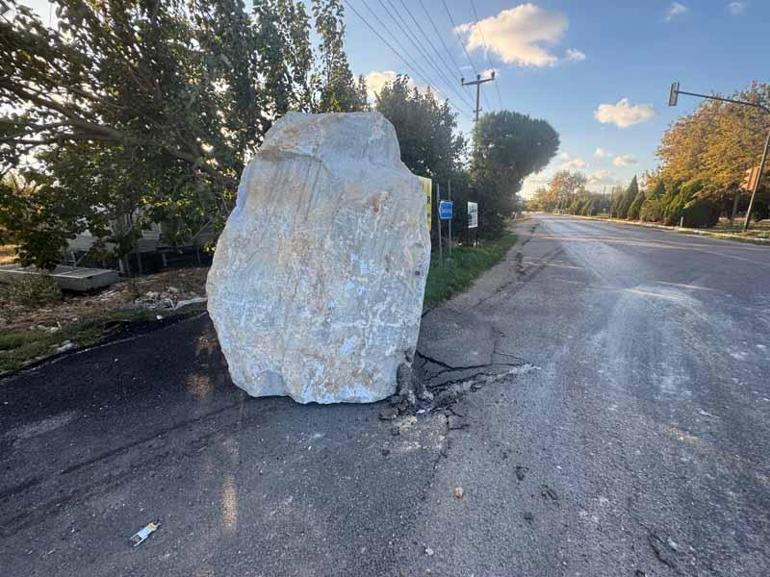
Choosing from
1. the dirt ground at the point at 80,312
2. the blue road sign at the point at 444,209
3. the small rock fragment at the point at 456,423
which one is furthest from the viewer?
the blue road sign at the point at 444,209

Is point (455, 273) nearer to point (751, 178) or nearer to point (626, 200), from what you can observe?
point (751, 178)

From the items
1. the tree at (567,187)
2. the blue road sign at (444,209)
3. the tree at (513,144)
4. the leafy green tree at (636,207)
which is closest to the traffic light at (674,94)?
the tree at (513,144)

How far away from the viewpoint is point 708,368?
3.45m

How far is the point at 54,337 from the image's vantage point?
4.44 meters

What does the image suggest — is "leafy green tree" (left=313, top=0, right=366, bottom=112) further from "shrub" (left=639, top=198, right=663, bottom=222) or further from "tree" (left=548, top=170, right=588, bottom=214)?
"tree" (left=548, top=170, right=588, bottom=214)

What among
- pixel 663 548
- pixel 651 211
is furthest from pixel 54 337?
pixel 651 211

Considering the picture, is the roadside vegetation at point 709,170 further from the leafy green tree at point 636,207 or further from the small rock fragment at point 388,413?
the small rock fragment at point 388,413

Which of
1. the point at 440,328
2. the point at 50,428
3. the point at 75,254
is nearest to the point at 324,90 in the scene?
the point at 440,328

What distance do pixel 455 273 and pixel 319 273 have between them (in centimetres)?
488

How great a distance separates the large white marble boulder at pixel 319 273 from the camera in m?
2.92

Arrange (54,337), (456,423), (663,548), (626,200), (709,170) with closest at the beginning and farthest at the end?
(663,548) < (456,423) < (54,337) < (709,170) < (626,200)

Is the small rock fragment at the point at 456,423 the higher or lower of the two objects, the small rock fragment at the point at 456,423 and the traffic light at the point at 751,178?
the lower

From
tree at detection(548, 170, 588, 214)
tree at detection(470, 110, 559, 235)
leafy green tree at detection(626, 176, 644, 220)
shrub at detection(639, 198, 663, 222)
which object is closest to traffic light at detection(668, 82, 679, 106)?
tree at detection(470, 110, 559, 235)

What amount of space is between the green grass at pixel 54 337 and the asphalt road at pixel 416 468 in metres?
0.45
